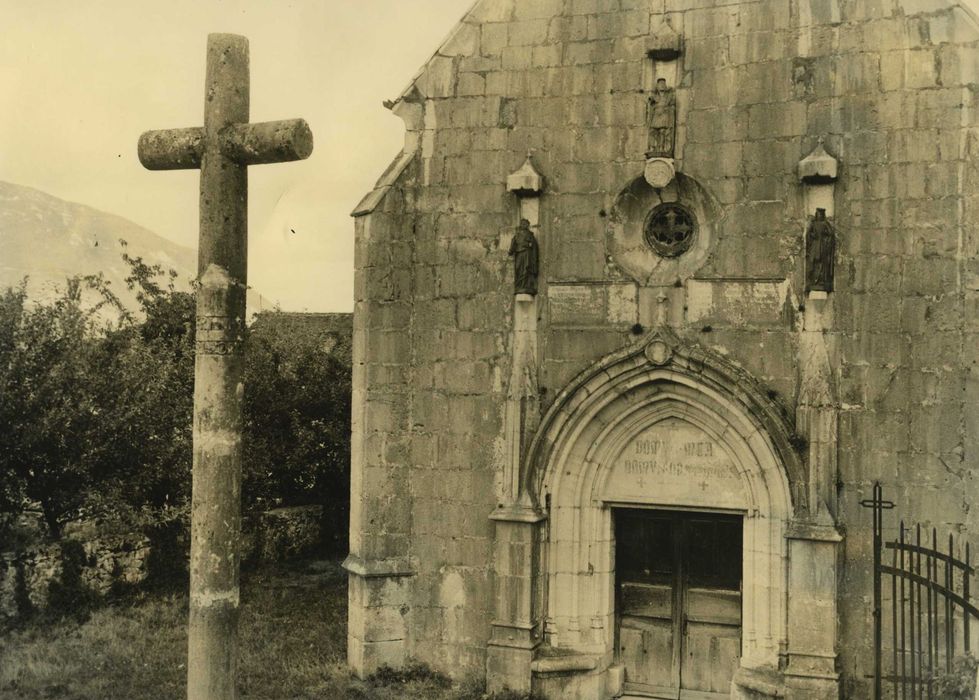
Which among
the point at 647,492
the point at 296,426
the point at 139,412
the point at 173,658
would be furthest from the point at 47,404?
the point at 647,492

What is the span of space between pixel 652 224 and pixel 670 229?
0.72 ft

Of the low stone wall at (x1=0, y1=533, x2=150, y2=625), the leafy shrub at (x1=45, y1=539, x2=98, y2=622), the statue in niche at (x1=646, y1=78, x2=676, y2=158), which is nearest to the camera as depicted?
the statue in niche at (x1=646, y1=78, x2=676, y2=158)

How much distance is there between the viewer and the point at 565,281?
10.6m

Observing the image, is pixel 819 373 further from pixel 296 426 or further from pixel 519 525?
pixel 296 426

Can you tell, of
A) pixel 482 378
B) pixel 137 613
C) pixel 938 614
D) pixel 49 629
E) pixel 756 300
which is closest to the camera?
pixel 938 614

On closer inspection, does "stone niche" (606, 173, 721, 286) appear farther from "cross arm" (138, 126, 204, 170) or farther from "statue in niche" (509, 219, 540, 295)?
"cross arm" (138, 126, 204, 170)

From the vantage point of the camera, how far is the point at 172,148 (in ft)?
21.2

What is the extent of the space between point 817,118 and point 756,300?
6.66ft

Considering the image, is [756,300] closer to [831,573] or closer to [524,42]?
[831,573]

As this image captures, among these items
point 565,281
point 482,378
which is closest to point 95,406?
point 482,378

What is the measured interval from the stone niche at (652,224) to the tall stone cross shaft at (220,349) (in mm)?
4965

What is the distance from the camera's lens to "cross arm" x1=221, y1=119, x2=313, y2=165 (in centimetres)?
612

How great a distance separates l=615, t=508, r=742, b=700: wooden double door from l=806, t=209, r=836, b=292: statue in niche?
2.79m

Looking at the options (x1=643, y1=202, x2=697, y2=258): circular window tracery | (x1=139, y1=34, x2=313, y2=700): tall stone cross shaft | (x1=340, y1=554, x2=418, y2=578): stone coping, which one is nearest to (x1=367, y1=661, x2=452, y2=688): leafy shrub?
(x1=340, y1=554, x2=418, y2=578): stone coping
